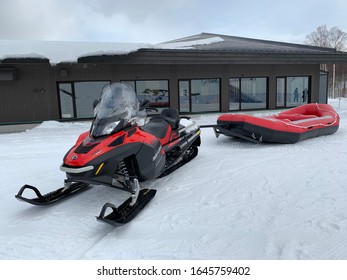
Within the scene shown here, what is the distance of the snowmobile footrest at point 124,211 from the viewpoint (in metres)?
2.45

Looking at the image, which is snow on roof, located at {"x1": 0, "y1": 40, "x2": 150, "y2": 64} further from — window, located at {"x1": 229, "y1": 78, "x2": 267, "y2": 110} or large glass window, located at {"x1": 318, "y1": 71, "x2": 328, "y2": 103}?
large glass window, located at {"x1": 318, "y1": 71, "x2": 328, "y2": 103}

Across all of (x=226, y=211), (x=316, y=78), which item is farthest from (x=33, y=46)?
(x=316, y=78)

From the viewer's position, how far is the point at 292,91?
1330cm

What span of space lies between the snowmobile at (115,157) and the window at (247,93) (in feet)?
30.4

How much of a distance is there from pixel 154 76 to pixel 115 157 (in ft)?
29.3

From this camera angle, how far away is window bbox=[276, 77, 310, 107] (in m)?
13.0

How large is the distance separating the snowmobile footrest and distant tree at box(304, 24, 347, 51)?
40738 mm

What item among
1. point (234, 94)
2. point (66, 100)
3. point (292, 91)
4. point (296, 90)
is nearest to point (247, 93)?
point (234, 94)

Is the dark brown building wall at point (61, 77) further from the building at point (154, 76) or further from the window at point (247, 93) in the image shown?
the window at point (247, 93)

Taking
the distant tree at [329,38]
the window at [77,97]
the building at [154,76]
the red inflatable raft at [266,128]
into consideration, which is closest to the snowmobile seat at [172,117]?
the red inflatable raft at [266,128]

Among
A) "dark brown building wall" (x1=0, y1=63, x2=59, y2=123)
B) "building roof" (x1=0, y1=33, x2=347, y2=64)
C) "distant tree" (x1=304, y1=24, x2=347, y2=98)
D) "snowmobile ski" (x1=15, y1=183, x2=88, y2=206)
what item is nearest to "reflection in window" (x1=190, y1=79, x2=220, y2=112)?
"building roof" (x1=0, y1=33, x2=347, y2=64)

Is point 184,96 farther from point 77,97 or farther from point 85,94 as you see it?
point 77,97

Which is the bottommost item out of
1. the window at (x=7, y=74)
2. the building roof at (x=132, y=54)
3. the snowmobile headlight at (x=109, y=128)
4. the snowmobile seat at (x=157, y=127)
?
the snowmobile seat at (x=157, y=127)
